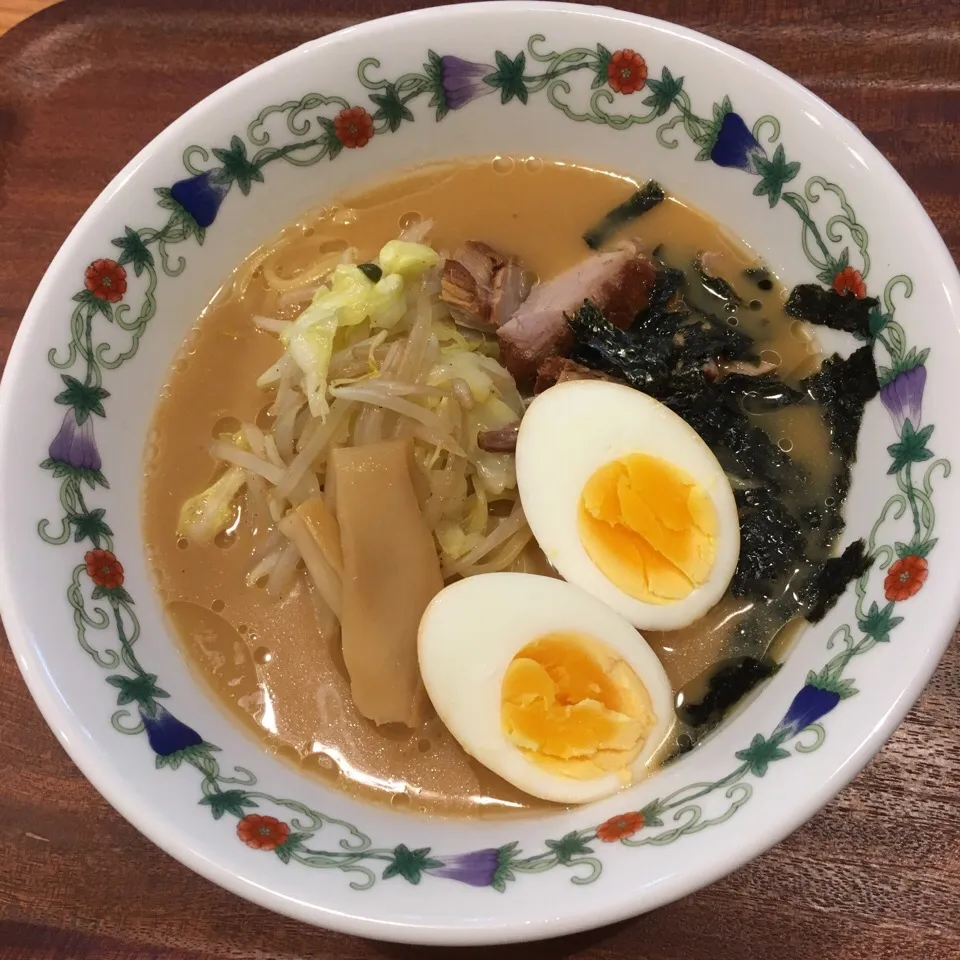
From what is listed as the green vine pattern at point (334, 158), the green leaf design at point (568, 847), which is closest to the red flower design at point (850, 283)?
the green vine pattern at point (334, 158)

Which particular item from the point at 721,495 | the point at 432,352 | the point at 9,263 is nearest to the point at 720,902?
the point at 721,495

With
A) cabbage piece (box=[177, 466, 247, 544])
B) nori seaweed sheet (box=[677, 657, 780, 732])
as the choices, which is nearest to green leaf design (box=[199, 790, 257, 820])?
cabbage piece (box=[177, 466, 247, 544])

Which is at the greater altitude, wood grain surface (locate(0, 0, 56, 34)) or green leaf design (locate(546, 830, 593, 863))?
wood grain surface (locate(0, 0, 56, 34))

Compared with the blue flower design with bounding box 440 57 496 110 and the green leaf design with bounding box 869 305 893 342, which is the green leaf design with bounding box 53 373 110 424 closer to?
the blue flower design with bounding box 440 57 496 110

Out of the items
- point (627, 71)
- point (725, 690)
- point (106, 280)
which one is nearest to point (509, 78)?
point (627, 71)

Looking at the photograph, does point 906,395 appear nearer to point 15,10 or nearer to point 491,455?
point 491,455

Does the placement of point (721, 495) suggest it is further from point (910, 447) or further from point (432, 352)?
point (432, 352)

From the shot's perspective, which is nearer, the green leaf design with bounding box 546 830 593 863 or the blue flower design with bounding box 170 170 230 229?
the green leaf design with bounding box 546 830 593 863
